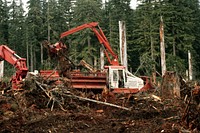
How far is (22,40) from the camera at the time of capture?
5403 cm

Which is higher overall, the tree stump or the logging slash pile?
the tree stump

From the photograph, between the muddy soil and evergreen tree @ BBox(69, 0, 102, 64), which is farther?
evergreen tree @ BBox(69, 0, 102, 64)

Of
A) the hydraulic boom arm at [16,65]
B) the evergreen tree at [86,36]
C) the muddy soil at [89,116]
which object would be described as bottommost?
the muddy soil at [89,116]

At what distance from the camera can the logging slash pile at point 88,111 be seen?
7.75m

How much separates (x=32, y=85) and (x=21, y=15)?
154ft

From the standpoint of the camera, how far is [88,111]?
11.4 m

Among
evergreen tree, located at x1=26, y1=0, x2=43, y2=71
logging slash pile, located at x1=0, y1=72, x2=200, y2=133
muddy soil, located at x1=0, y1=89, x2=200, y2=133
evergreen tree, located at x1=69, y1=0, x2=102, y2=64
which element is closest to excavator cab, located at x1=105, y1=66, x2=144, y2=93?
logging slash pile, located at x1=0, y1=72, x2=200, y2=133

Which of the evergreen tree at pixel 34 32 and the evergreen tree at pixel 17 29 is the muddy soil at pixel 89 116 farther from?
the evergreen tree at pixel 17 29

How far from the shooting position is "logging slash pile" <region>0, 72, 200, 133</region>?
775 cm

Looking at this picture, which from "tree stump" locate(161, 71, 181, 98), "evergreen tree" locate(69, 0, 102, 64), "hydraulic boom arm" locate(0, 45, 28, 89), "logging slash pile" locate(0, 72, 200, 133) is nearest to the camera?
"logging slash pile" locate(0, 72, 200, 133)

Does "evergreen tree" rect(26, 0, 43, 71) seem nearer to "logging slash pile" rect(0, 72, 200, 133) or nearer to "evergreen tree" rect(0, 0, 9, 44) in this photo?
"evergreen tree" rect(0, 0, 9, 44)

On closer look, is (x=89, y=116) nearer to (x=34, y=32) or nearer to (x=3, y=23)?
(x=34, y=32)

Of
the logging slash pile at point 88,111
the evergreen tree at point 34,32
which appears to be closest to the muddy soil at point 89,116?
the logging slash pile at point 88,111

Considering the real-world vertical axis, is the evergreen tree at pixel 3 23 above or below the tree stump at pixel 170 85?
above
